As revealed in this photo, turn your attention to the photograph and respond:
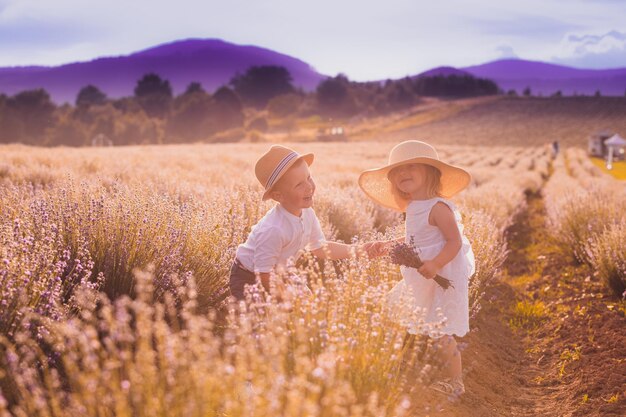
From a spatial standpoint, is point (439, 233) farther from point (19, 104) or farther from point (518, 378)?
point (19, 104)

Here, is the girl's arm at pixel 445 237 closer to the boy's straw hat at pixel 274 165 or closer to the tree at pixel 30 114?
the boy's straw hat at pixel 274 165

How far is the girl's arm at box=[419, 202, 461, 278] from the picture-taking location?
10.9 feet

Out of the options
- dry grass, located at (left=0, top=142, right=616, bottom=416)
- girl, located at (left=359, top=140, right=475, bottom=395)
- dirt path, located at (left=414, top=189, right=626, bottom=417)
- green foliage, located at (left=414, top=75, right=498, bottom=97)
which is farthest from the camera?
green foliage, located at (left=414, top=75, right=498, bottom=97)

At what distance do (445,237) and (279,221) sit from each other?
986 mm

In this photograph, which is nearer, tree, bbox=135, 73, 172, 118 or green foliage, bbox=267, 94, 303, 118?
tree, bbox=135, 73, 172, 118

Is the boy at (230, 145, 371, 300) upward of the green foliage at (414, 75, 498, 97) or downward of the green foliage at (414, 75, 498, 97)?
downward

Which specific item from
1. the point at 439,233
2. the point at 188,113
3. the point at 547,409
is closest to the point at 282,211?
the point at 439,233

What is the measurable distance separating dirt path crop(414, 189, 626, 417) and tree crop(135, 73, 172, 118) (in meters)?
66.1

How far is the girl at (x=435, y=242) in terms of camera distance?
11.1 feet

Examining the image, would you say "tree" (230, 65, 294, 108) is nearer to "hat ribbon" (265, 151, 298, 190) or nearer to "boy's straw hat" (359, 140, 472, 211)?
"boy's straw hat" (359, 140, 472, 211)

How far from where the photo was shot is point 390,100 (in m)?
87.7

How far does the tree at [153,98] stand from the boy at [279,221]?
6781 cm

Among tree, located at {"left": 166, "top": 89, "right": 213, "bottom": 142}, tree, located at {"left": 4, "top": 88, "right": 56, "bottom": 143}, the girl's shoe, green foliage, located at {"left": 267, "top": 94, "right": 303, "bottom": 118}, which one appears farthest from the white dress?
green foliage, located at {"left": 267, "top": 94, "right": 303, "bottom": 118}

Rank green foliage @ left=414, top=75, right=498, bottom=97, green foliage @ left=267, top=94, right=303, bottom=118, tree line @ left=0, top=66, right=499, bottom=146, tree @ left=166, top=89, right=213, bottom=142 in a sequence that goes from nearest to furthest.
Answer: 1. tree line @ left=0, top=66, right=499, bottom=146
2. tree @ left=166, top=89, right=213, bottom=142
3. green foliage @ left=267, top=94, right=303, bottom=118
4. green foliage @ left=414, top=75, right=498, bottom=97
